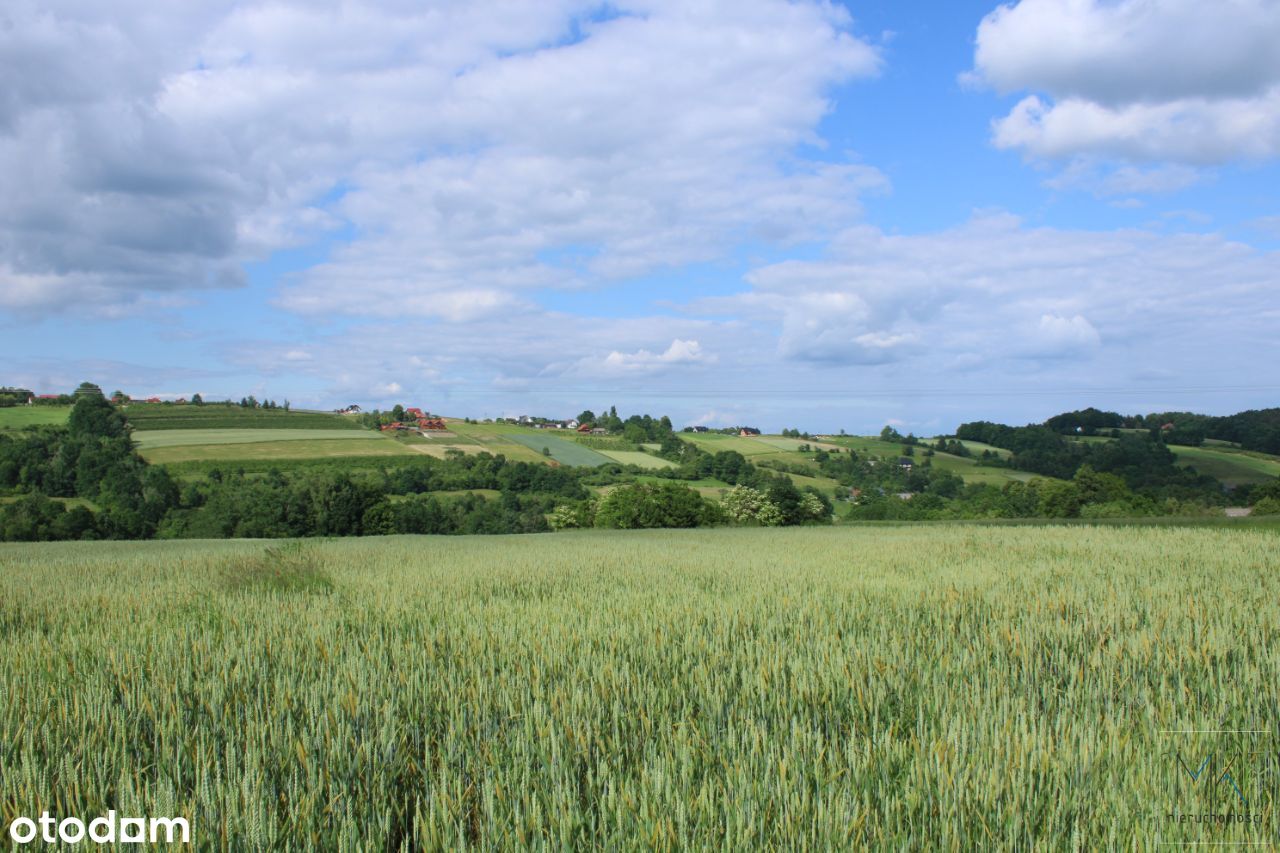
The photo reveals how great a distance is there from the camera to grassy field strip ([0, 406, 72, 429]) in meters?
88.1

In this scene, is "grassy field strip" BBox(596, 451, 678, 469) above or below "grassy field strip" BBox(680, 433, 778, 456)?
below

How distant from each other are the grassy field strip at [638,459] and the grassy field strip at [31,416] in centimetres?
6908

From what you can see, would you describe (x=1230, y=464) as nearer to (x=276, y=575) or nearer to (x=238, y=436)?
(x=276, y=575)

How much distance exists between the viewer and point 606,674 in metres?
4.96

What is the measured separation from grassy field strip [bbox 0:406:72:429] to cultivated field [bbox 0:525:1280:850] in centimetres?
10361

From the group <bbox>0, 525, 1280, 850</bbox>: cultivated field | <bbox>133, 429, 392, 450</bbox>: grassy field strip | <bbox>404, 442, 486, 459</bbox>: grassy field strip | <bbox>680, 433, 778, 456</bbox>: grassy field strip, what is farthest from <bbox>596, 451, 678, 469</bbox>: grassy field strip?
<bbox>0, 525, 1280, 850</bbox>: cultivated field

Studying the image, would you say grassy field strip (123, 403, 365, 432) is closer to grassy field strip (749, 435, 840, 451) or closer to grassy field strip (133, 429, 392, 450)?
grassy field strip (133, 429, 392, 450)

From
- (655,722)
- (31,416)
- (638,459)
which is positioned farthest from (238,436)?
(655,722)

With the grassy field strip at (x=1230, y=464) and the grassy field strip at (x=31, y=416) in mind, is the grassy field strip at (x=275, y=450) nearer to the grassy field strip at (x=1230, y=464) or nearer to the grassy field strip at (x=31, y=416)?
the grassy field strip at (x=31, y=416)

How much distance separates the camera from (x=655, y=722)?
4.24 metres

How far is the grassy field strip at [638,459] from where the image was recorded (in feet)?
329

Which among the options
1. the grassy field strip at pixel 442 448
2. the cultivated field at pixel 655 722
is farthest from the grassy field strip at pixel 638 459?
the cultivated field at pixel 655 722

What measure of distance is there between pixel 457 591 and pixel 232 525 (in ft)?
216

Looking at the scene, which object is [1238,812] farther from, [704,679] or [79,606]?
[79,606]
